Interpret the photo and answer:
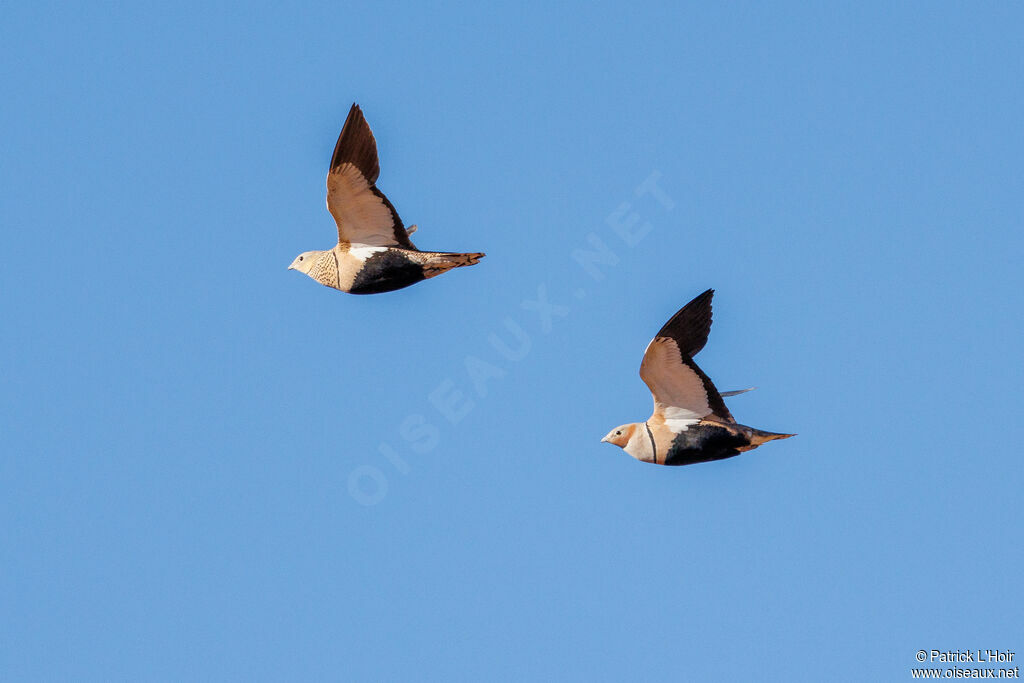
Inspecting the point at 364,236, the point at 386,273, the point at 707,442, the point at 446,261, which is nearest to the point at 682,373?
the point at 707,442

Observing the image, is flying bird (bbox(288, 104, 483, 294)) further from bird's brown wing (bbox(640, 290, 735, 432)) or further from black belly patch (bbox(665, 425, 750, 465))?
black belly patch (bbox(665, 425, 750, 465))

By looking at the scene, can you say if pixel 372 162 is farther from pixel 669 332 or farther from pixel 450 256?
pixel 669 332

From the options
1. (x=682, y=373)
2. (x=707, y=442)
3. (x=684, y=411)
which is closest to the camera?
(x=682, y=373)

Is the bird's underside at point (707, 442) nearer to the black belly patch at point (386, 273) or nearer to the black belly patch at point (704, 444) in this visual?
the black belly patch at point (704, 444)

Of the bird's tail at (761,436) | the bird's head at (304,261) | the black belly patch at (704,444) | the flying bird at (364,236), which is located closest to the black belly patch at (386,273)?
the flying bird at (364,236)

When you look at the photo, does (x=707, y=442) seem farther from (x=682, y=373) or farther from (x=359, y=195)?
(x=359, y=195)

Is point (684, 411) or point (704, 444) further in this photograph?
point (684, 411)

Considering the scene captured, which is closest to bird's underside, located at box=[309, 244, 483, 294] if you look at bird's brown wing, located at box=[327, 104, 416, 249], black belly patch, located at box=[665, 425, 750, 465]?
bird's brown wing, located at box=[327, 104, 416, 249]

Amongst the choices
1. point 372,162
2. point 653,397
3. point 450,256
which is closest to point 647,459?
point 653,397
